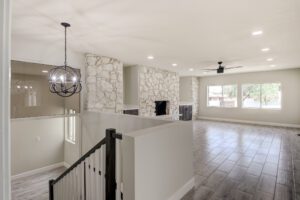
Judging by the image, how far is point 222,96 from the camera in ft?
33.2

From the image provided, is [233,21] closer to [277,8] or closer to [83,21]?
[277,8]

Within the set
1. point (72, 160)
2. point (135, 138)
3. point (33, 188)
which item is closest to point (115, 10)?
point (135, 138)

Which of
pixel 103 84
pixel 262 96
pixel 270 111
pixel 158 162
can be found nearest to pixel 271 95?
pixel 262 96

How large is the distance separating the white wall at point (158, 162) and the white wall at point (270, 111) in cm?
753

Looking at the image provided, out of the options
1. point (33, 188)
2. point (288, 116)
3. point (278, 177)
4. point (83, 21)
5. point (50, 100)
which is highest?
point (83, 21)

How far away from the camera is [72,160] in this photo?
5109mm

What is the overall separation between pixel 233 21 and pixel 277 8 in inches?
24.1

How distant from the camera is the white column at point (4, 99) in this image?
56 centimetres

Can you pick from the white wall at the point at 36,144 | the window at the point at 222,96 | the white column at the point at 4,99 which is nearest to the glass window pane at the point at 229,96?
the window at the point at 222,96

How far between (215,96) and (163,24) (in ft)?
27.3

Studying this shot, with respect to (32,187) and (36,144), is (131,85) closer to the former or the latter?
(36,144)

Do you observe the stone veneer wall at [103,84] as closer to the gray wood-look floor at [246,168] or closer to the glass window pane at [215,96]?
the gray wood-look floor at [246,168]

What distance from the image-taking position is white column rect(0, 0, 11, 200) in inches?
22.2

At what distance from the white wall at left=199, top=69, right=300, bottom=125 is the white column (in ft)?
32.9
